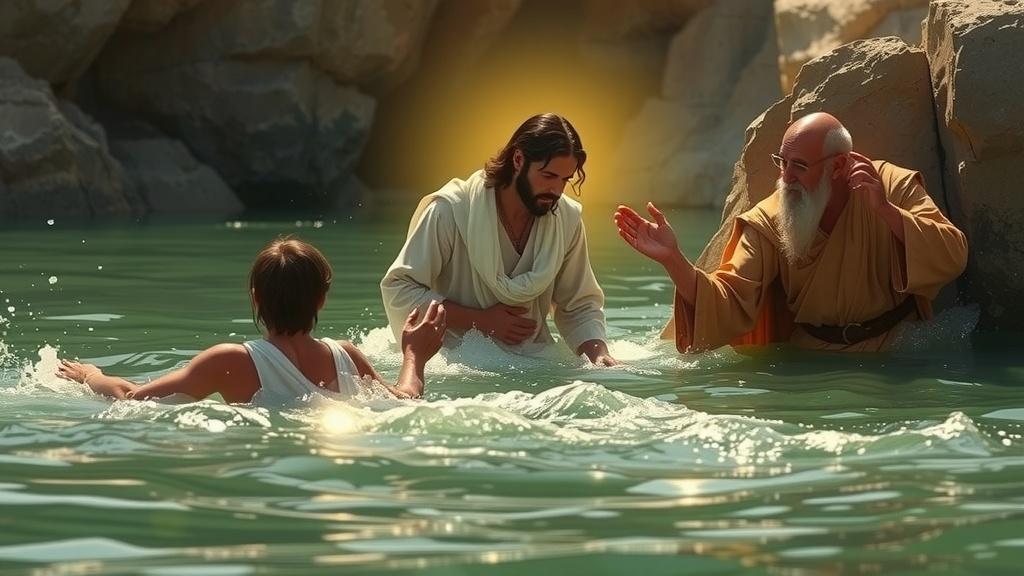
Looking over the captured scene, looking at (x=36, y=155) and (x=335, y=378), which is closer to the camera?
(x=335, y=378)

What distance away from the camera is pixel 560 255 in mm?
7980

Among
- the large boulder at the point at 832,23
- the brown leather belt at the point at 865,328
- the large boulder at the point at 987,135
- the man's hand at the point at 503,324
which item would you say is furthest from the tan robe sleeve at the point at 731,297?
the large boulder at the point at 832,23

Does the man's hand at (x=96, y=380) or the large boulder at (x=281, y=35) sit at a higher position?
the large boulder at (x=281, y=35)

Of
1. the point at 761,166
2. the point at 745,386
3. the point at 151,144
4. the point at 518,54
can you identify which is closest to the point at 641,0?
the point at 518,54

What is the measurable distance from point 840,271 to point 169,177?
1446 centimetres

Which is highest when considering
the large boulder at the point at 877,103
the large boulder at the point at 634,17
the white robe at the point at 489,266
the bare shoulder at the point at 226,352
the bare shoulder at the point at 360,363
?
the large boulder at the point at 634,17

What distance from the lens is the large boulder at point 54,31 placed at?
19375 mm

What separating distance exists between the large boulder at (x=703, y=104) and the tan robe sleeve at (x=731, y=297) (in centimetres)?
1531

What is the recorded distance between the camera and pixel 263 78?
2244 centimetres

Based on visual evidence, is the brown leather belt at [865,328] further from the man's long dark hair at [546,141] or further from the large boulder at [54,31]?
the large boulder at [54,31]

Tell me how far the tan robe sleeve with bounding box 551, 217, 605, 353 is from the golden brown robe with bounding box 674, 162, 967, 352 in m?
0.39

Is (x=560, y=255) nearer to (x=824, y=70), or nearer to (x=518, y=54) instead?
(x=824, y=70)

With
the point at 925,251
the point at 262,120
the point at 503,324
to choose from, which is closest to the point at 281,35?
the point at 262,120

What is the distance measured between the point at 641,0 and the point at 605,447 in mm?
20801
